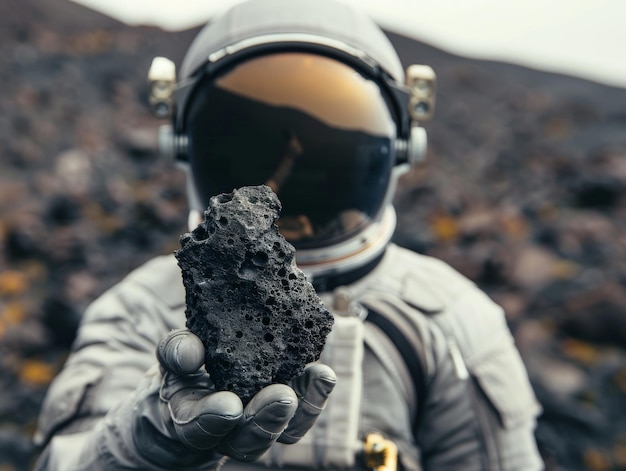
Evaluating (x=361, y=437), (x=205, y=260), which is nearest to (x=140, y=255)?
A: (x=361, y=437)

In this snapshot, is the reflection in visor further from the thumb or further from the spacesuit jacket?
the thumb

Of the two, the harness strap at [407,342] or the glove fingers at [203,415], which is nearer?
the glove fingers at [203,415]

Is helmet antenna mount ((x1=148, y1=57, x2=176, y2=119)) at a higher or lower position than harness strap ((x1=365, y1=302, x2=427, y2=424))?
higher

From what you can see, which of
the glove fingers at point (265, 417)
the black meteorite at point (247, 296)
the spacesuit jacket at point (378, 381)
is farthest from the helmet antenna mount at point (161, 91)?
the glove fingers at point (265, 417)

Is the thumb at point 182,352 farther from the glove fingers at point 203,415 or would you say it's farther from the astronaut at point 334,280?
the astronaut at point 334,280

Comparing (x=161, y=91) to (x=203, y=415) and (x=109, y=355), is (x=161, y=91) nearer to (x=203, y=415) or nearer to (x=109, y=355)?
(x=109, y=355)

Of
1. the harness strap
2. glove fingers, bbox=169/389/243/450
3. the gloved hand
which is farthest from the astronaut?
glove fingers, bbox=169/389/243/450

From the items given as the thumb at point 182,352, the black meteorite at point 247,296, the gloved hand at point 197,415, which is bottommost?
the gloved hand at point 197,415
